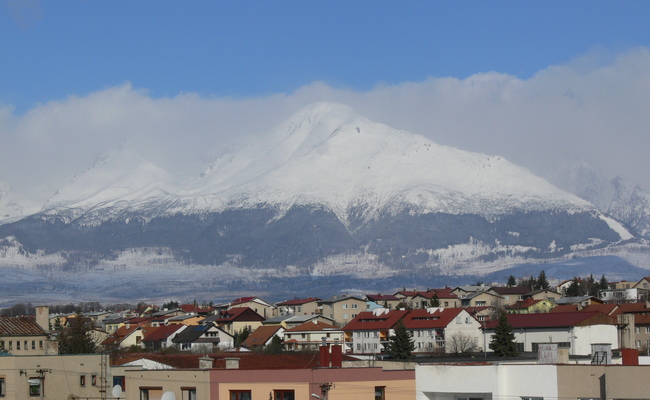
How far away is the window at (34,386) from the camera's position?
36.5 meters

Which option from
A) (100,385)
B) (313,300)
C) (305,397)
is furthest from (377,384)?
(313,300)

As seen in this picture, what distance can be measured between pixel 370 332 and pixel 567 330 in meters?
30.7

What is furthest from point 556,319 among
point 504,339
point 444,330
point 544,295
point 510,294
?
point 510,294

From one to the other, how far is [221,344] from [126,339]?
15433 mm

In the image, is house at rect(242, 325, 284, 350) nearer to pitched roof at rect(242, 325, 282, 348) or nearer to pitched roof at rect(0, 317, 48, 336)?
pitched roof at rect(242, 325, 282, 348)

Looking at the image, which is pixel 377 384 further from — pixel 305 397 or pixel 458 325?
pixel 458 325

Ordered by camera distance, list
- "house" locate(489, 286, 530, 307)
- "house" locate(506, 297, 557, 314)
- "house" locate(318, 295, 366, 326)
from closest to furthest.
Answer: "house" locate(506, 297, 557, 314), "house" locate(318, 295, 366, 326), "house" locate(489, 286, 530, 307)

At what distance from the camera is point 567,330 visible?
274 feet

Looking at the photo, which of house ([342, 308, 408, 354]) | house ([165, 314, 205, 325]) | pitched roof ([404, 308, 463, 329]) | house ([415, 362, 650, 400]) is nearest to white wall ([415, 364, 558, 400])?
house ([415, 362, 650, 400])

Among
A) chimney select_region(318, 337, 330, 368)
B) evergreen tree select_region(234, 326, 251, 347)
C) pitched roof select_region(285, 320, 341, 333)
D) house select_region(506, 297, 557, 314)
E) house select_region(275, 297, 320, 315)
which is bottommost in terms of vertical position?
chimney select_region(318, 337, 330, 368)

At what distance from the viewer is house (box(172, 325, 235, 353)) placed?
105 meters

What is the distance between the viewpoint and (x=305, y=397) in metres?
31.5

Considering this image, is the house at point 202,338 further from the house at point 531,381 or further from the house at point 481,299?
the house at point 531,381

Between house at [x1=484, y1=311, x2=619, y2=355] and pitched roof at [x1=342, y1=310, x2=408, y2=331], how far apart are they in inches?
841
